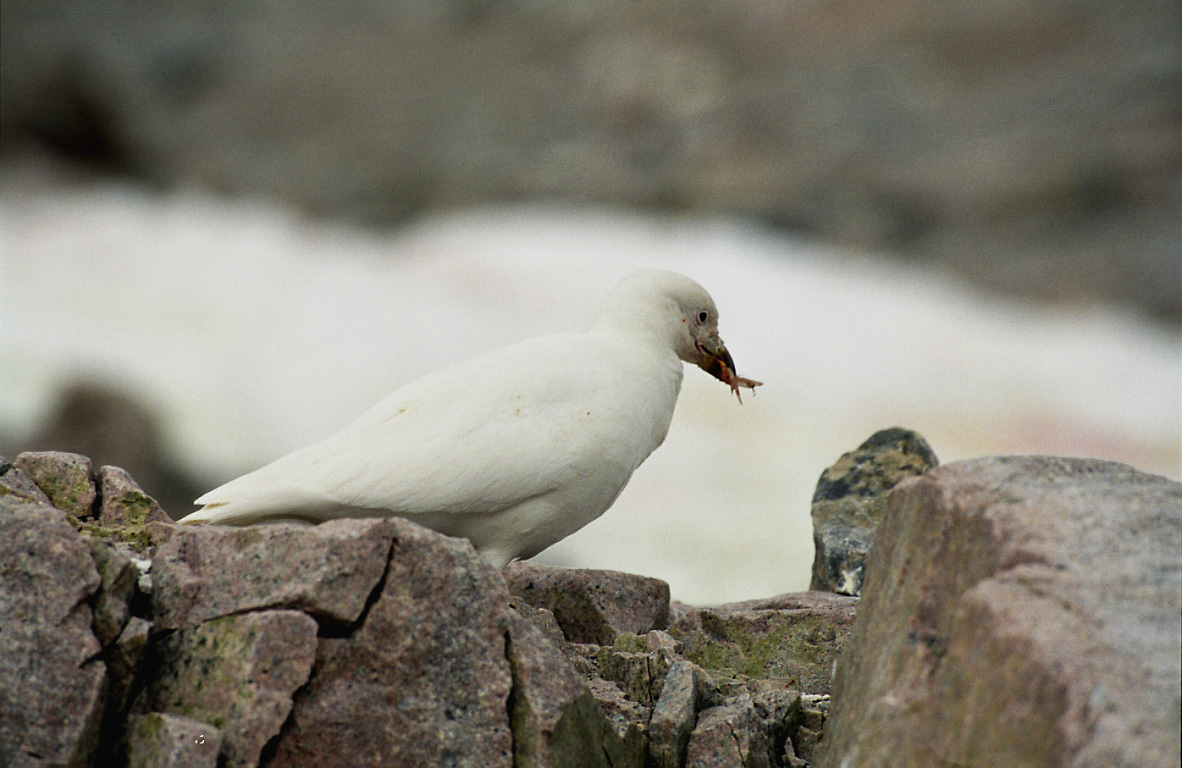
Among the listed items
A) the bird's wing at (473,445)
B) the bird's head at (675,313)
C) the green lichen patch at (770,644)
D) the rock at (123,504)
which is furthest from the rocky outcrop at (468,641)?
the bird's head at (675,313)

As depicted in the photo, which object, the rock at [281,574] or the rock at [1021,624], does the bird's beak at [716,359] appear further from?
the rock at [281,574]

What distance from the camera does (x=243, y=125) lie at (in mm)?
28344

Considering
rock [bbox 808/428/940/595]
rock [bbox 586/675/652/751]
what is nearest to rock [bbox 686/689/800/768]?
rock [bbox 586/675/652/751]

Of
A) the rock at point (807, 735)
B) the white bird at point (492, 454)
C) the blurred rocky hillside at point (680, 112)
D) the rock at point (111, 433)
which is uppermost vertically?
the blurred rocky hillside at point (680, 112)

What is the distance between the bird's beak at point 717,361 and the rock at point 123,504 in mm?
2859

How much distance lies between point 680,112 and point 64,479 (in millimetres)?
20697

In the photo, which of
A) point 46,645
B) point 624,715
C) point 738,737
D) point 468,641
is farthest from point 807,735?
point 46,645

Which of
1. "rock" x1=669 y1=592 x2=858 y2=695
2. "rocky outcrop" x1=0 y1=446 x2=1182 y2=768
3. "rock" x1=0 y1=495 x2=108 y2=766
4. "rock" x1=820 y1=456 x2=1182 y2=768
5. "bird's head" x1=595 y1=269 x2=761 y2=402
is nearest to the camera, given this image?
"rock" x1=820 y1=456 x2=1182 y2=768

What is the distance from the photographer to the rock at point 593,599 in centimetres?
537

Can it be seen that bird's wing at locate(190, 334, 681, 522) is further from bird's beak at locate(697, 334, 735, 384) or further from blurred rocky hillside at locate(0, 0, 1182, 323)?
blurred rocky hillside at locate(0, 0, 1182, 323)

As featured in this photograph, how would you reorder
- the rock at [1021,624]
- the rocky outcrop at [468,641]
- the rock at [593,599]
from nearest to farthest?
the rock at [1021,624], the rocky outcrop at [468,641], the rock at [593,599]

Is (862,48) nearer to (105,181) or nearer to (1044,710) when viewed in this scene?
(105,181)

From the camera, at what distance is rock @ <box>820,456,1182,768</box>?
9.12ft

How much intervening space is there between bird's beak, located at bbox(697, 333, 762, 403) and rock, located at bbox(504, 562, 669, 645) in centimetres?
140
